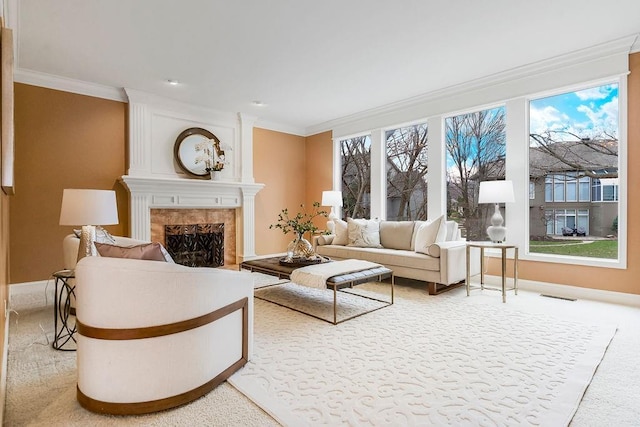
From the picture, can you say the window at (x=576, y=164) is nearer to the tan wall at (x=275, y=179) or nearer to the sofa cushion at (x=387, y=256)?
the sofa cushion at (x=387, y=256)

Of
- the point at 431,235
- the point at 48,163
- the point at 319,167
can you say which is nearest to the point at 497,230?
the point at 431,235

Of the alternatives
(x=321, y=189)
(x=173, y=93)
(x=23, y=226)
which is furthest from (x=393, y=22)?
(x=23, y=226)

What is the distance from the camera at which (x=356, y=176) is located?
6516 millimetres

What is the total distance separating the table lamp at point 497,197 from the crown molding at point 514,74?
4.64 feet

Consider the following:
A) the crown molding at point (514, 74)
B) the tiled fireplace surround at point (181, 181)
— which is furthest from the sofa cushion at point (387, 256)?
the crown molding at point (514, 74)

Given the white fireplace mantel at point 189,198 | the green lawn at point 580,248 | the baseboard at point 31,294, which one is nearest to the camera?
the baseboard at point 31,294

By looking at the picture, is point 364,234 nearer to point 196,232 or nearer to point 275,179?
point 275,179

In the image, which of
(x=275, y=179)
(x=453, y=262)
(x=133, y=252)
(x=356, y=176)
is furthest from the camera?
(x=275, y=179)

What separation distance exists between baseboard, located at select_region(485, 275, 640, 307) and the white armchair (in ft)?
13.2

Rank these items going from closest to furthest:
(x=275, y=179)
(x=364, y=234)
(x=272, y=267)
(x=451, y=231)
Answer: (x=272, y=267) < (x=451, y=231) < (x=364, y=234) < (x=275, y=179)

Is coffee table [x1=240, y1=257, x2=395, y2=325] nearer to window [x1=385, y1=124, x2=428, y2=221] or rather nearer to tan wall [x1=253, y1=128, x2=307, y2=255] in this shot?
window [x1=385, y1=124, x2=428, y2=221]

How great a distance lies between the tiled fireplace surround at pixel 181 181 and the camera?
4.92 metres

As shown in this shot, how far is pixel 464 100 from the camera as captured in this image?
4797 mm

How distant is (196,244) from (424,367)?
14.6 feet
